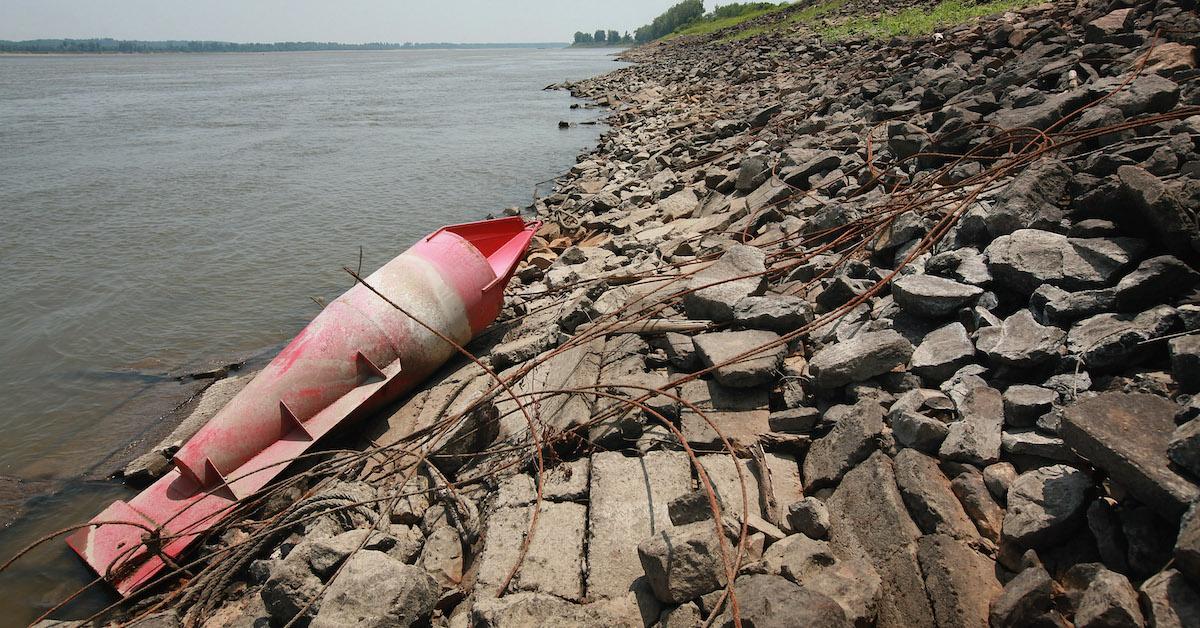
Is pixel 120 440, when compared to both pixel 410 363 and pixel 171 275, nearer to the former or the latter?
pixel 410 363

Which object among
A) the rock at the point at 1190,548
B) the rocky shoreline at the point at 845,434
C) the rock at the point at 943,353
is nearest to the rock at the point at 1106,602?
the rocky shoreline at the point at 845,434

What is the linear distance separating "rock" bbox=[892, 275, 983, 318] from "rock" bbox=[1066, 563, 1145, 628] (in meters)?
2.00

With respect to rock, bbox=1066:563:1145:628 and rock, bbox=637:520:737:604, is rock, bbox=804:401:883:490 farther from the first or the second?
rock, bbox=1066:563:1145:628

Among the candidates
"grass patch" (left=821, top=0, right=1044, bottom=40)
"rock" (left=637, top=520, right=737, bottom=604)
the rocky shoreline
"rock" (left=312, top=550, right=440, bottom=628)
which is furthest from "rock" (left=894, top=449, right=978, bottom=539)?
"grass patch" (left=821, top=0, right=1044, bottom=40)

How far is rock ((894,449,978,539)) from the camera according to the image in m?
2.66

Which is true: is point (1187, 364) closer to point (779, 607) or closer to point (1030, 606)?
point (1030, 606)

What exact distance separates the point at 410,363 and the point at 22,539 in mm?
3041

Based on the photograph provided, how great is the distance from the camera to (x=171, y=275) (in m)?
9.67

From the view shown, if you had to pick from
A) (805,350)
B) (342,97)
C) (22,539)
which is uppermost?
(342,97)

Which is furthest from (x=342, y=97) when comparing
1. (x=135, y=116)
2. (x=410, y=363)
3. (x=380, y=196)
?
(x=410, y=363)

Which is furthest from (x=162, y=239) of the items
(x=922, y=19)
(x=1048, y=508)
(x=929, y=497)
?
(x=922, y=19)

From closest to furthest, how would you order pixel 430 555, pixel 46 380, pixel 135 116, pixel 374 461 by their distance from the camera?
1. pixel 430 555
2. pixel 374 461
3. pixel 46 380
4. pixel 135 116

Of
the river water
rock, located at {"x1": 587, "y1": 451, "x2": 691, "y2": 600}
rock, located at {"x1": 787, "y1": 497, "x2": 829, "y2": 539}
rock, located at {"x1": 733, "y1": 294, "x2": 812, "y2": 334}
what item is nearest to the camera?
rock, located at {"x1": 787, "y1": 497, "x2": 829, "y2": 539}

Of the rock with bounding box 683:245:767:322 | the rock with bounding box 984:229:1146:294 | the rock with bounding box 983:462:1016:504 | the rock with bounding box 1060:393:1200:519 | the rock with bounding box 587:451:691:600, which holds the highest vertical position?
the rock with bounding box 984:229:1146:294
